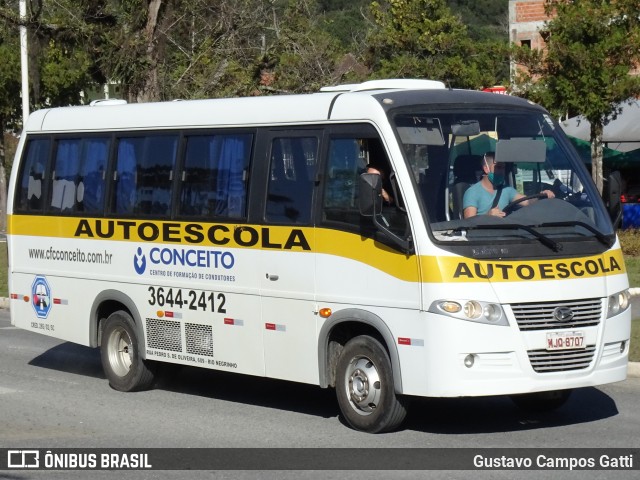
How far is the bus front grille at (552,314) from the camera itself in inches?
368

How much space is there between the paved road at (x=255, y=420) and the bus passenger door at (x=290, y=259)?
570 millimetres

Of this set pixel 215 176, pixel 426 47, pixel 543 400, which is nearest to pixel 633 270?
pixel 543 400

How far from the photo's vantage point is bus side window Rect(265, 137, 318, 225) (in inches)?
414

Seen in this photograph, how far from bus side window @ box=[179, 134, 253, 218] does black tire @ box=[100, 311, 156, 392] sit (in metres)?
1.50

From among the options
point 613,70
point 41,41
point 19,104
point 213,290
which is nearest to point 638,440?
point 213,290

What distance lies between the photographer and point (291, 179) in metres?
10.7

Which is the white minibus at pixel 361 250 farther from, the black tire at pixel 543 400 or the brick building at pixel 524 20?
the brick building at pixel 524 20

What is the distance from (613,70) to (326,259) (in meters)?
→ 20.0

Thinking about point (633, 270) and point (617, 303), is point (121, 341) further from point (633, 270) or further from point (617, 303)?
point (633, 270)

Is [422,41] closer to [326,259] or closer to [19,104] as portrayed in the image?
[19,104]

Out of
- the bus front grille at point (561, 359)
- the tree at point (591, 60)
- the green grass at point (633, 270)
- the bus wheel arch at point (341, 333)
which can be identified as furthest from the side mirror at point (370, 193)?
the tree at point (591, 60)

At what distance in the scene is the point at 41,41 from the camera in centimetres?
2516

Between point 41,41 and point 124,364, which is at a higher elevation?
point 41,41

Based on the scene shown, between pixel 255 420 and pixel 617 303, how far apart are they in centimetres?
315
